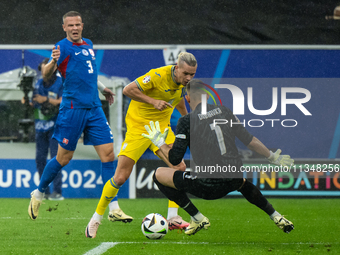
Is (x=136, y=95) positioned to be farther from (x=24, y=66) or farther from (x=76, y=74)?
(x=24, y=66)

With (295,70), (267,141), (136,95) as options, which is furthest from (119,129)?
(136,95)

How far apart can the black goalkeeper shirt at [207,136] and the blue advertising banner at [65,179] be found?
4094 mm

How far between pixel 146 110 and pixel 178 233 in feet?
3.89

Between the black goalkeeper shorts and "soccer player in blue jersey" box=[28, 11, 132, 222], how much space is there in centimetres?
109

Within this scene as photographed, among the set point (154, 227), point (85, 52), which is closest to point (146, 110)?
point (85, 52)

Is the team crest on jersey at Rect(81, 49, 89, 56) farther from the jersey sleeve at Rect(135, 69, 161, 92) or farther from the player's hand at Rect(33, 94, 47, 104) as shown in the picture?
the player's hand at Rect(33, 94, 47, 104)

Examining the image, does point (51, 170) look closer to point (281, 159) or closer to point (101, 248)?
point (101, 248)

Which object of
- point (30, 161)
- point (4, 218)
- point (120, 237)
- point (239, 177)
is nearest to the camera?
point (239, 177)

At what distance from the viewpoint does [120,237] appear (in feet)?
15.6

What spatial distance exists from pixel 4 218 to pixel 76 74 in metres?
1.94

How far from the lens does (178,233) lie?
4969 millimetres

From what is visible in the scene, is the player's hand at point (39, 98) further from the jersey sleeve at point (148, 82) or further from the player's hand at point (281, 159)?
the player's hand at point (281, 159)

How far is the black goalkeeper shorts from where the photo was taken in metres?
4.30

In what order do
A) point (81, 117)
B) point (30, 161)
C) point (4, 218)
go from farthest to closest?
point (30, 161) → point (4, 218) → point (81, 117)
